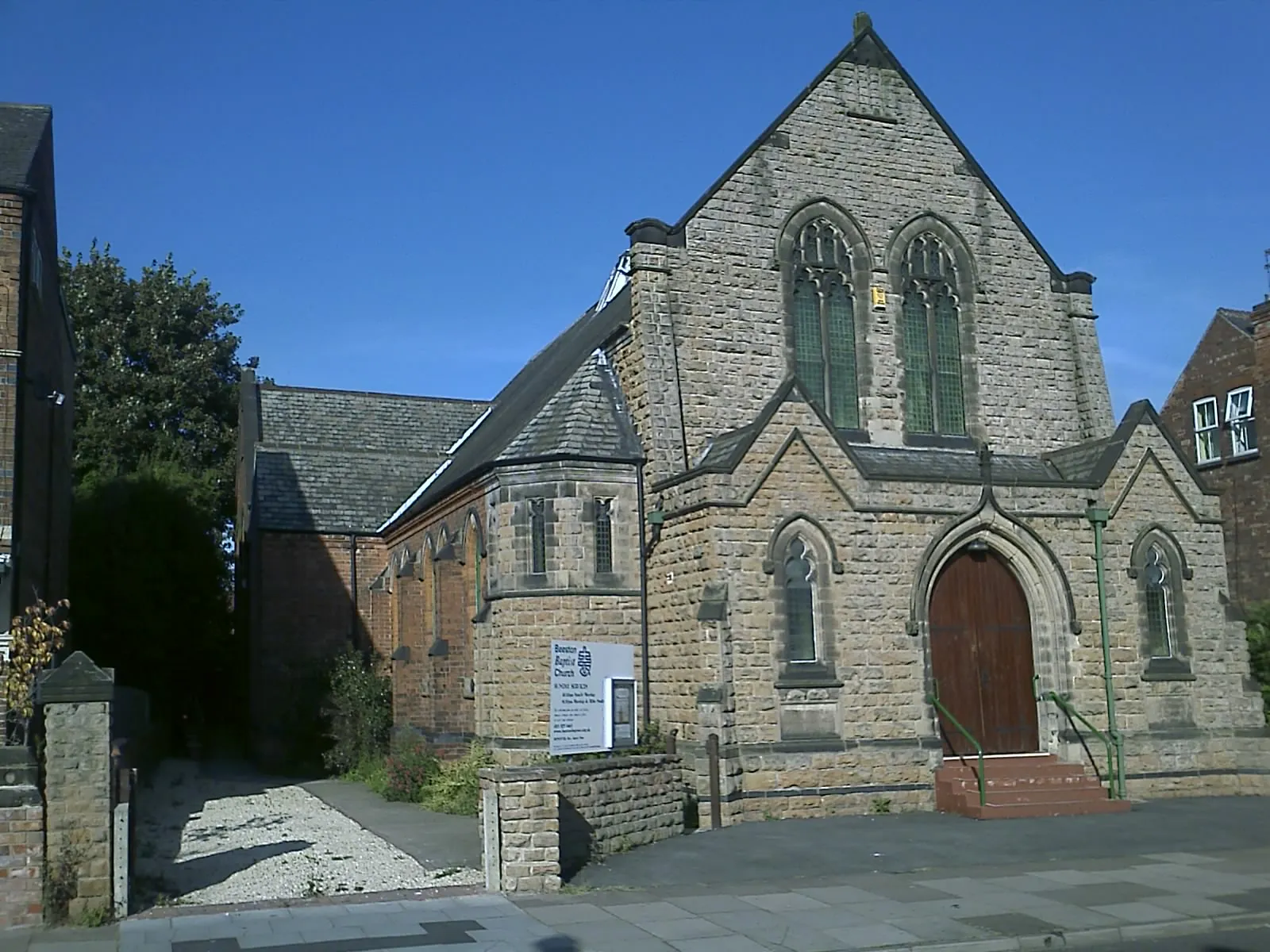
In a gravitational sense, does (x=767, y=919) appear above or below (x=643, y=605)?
below

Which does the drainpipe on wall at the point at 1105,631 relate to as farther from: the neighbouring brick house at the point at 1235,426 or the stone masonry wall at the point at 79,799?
the stone masonry wall at the point at 79,799

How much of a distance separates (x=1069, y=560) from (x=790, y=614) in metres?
5.11

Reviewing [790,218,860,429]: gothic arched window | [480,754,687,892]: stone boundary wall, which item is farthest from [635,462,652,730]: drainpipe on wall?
[790,218,860,429]: gothic arched window

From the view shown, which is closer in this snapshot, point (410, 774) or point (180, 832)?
point (180, 832)

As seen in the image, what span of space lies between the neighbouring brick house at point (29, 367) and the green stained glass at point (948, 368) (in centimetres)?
1489

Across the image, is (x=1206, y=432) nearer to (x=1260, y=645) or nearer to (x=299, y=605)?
(x=1260, y=645)

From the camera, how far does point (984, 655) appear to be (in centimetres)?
2022

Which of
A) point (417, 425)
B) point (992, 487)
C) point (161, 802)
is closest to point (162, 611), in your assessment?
point (417, 425)

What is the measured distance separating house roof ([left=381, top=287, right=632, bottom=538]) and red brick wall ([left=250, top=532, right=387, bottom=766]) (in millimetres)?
2066

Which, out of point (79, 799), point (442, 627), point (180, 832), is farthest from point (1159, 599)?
point (79, 799)

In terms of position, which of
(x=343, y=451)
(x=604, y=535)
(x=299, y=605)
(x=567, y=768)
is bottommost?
(x=567, y=768)

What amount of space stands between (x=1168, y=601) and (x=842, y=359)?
6845mm

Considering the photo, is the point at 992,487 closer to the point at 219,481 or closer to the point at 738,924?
the point at 738,924

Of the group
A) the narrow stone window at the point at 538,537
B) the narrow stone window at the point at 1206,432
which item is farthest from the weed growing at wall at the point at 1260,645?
the narrow stone window at the point at 538,537
